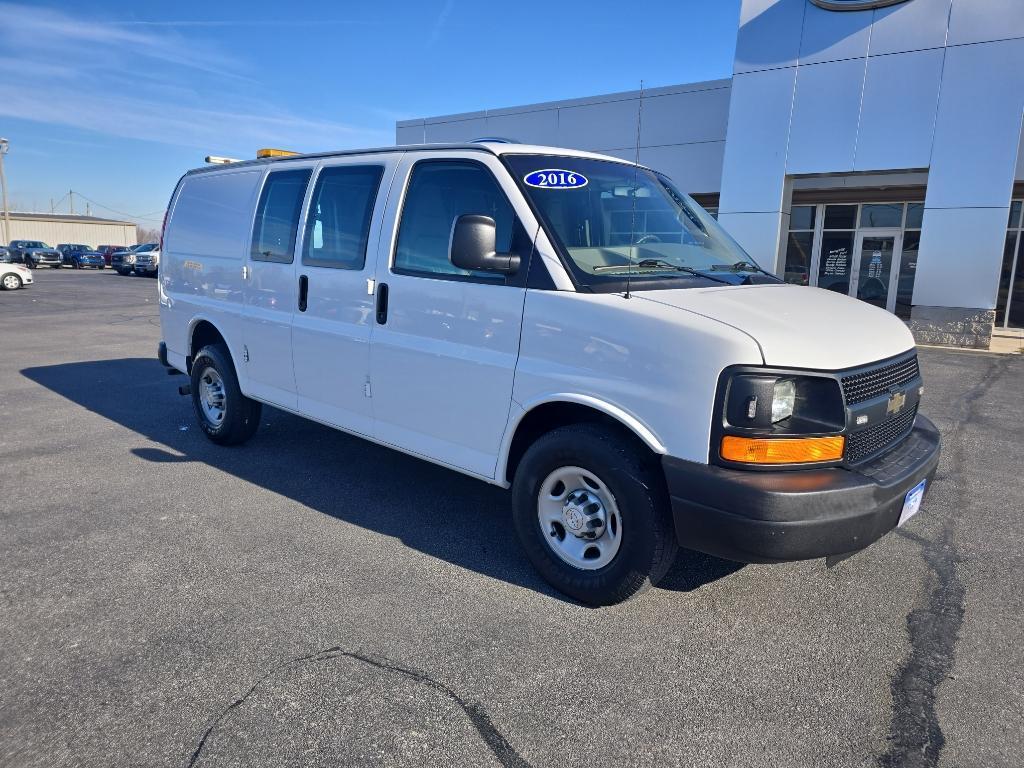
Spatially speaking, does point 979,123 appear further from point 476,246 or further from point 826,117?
point 476,246

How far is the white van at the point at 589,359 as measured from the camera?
285 cm

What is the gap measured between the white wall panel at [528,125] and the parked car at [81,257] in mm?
33053

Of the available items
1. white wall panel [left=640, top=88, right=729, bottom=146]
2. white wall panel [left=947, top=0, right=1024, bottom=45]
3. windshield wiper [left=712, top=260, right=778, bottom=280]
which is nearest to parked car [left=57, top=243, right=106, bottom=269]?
white wall panel [left=640, top=88, right=729, bottom=146]

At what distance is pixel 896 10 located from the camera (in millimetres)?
13805

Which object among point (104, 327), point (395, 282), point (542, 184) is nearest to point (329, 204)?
point (395, 282)

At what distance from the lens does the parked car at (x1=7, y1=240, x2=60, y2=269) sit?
41781mm

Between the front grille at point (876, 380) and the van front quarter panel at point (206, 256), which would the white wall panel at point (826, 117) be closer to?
the front grille at point (876, 380)

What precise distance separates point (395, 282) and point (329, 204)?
38.2 inches

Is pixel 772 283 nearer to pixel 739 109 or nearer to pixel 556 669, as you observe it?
pixel 556 669

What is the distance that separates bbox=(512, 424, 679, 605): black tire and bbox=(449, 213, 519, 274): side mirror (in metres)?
0.87

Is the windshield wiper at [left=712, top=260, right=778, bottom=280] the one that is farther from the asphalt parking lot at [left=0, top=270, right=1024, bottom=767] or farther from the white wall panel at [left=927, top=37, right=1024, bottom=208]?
the white wall panel at [left=927, top=37, right=1024, bottom=208]

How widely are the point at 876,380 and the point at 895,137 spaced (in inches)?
528

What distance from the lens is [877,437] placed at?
3211mm

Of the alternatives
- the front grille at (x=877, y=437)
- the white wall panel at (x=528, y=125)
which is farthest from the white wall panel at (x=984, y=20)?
the front grille at (x=877, y=437)
